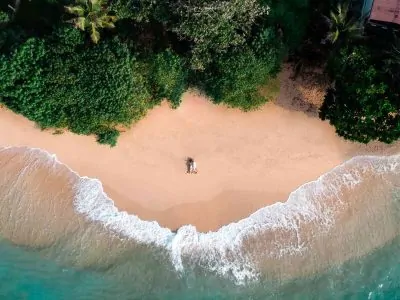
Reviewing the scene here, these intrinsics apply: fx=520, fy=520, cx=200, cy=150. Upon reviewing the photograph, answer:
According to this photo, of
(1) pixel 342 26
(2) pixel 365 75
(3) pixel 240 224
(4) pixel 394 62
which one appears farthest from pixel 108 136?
(4) pixel 394 62

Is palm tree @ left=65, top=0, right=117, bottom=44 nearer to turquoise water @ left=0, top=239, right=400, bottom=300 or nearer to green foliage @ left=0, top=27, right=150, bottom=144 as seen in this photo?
green foliage @ left=0, top=27, right=150, bottom=144

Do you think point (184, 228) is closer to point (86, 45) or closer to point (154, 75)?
point (154, 75)

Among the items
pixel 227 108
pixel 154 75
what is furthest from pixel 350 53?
pixel 154 75

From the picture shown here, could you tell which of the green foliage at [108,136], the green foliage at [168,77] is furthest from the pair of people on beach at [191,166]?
the green foliage at [108,136]

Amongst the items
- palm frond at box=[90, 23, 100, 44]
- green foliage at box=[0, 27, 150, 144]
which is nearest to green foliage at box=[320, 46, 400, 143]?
green foliage at box=[0, 27, 150, 144]

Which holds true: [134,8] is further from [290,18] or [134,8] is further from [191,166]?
[191,166]
